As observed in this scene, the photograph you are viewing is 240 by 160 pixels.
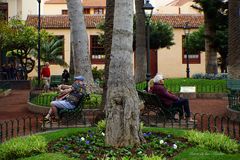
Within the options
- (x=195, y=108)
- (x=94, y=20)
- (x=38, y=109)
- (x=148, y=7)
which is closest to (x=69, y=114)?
(x=38, y=109)

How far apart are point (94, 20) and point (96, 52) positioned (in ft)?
8.84

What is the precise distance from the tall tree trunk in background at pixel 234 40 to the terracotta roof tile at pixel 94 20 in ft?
60.7

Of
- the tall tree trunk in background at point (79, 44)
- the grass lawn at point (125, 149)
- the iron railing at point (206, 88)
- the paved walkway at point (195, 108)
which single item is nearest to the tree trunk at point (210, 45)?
the iron railing at point (206, 88)

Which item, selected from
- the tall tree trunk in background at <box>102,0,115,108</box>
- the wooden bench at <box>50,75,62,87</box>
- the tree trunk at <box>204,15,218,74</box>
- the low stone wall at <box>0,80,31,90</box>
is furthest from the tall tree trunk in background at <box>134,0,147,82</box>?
the tall tree trunk in background at <box>102,0,115,108</box>

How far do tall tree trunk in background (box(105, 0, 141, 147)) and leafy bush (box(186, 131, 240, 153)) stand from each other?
1040 mm

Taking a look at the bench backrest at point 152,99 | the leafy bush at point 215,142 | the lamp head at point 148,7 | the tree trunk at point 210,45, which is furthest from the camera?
the tree trunk at point 210,45

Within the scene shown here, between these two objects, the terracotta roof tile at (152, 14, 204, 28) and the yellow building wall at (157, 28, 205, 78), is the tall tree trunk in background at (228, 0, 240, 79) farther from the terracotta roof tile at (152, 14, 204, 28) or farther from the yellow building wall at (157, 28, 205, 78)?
the yellow building wall at (157, 28, 205, 78)

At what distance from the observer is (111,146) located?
7.44 metres

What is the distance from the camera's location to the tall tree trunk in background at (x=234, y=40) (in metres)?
17.8

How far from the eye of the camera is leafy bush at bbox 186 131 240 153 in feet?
24.3

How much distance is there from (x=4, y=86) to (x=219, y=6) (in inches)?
496

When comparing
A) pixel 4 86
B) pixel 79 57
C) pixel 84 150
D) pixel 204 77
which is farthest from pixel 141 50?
pixel 84 150

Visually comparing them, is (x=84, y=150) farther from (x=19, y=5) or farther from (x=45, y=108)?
(x=19, y=5)

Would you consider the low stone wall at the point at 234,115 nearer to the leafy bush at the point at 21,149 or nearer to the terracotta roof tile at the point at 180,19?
the leafy bush at the point at 21,149
